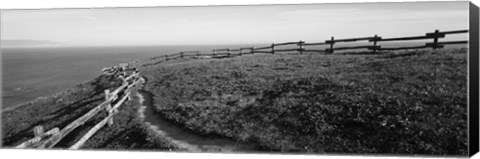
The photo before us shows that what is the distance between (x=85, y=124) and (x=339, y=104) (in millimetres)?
8491

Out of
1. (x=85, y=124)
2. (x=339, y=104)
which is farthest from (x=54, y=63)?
(x=339, y=104)

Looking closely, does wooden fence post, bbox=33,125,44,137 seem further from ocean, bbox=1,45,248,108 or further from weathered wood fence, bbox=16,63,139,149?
ocean, bbox=1,45,248,108

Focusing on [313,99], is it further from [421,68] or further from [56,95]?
[56,95]

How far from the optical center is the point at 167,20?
1196 cm

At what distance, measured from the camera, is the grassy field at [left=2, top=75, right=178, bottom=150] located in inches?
441

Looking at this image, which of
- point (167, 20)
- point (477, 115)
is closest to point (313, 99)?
point (477, 115)

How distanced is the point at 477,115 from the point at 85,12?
464 inches

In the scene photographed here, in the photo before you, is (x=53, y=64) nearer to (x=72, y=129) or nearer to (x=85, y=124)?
(x=85, y=124)

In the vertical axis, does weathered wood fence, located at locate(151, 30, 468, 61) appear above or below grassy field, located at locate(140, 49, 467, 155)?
above

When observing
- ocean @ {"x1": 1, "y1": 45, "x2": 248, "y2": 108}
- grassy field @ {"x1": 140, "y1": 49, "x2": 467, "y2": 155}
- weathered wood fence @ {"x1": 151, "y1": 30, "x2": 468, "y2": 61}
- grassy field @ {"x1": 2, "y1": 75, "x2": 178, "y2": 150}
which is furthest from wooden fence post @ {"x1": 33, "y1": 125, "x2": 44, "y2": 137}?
weathered wood fence @ {"x1": 151, "y1": 30, "x2": 468, "y2": 61}

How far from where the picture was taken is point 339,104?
33.0 feet

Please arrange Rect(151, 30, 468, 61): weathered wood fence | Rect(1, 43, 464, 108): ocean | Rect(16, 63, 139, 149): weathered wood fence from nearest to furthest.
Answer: Rect(151, 30, 468, 61): weathered wood fence < Rect(16, 63, 139, 149): weathered wood fence < Rect(1, 43, 464, 108): ocean

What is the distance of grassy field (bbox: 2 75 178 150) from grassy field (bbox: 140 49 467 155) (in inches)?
42.8

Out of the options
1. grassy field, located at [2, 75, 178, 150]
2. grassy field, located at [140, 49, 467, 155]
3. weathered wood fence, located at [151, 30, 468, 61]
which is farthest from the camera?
grassy field, located at [2, 75, 178, 150]
